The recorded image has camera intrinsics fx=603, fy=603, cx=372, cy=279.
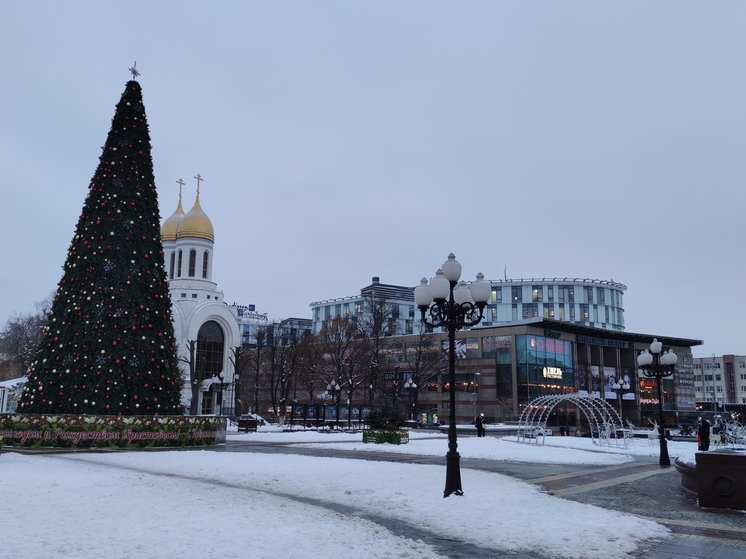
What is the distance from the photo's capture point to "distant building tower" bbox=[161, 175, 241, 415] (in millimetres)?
62219

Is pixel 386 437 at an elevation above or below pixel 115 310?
below

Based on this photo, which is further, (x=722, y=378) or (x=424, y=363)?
(x=722, y=378)

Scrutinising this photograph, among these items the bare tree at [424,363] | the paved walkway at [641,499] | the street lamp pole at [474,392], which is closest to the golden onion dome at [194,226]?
the bare tree at [424,363]

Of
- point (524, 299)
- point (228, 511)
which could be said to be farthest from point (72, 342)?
point (524, 299)

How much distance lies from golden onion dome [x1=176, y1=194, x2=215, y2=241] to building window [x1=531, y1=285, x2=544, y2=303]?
248ft

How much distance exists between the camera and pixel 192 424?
83.7 ft

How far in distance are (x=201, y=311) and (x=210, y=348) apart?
457cm

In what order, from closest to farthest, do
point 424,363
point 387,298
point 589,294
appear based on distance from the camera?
1. point 424,363
2. point 589,294
3. point 387,298

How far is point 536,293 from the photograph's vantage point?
4774 inches

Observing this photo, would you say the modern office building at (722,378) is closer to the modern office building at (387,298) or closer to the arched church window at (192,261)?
the modern office building at (387,298)

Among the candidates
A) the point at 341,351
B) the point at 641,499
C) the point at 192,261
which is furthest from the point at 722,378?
the point at 641,499

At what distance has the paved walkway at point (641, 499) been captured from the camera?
26.4ft

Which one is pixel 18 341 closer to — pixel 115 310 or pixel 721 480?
pixel 115 310

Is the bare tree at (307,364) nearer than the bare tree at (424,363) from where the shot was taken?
No
